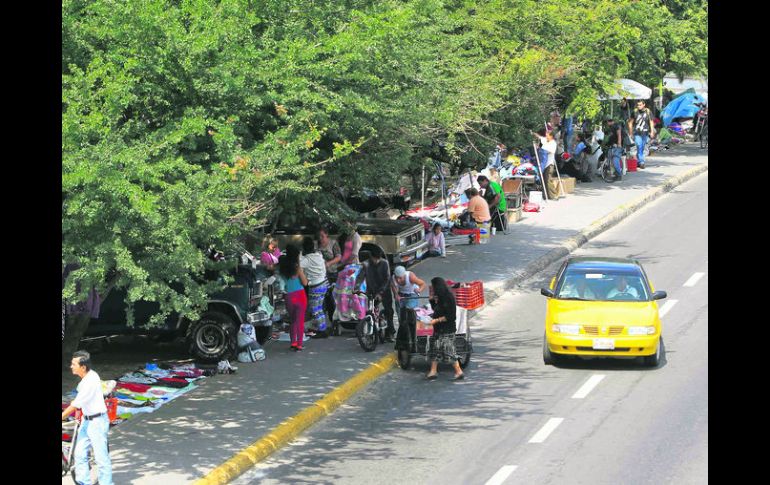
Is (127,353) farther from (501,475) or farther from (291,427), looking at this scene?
(501,475)

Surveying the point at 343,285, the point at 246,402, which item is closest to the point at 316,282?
the point at 343,285

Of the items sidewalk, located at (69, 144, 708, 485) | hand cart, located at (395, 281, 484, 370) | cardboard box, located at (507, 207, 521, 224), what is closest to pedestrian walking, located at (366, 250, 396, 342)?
sidewalk, located at (69, 144, 708, 485)

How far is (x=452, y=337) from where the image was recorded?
19406 mm

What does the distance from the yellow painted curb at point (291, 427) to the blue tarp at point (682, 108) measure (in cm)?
3517

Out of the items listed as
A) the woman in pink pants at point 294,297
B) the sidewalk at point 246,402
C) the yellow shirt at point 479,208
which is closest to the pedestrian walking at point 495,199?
the yellow shirt at point 479,208

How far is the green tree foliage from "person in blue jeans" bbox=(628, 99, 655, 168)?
17.6 metres

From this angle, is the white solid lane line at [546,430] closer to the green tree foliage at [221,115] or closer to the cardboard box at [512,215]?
the green tree foliage at [221,115]

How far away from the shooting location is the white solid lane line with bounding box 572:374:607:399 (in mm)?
18323

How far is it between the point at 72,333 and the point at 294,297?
12.5 feet

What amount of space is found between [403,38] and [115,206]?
25.7ft

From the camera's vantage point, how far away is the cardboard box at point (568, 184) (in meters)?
39.0

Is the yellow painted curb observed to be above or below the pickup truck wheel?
below

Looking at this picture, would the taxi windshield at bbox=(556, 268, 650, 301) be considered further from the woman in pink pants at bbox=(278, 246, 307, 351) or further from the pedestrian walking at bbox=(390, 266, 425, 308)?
the woman in pink pants at bbox=(278, 246, 307, 351)
